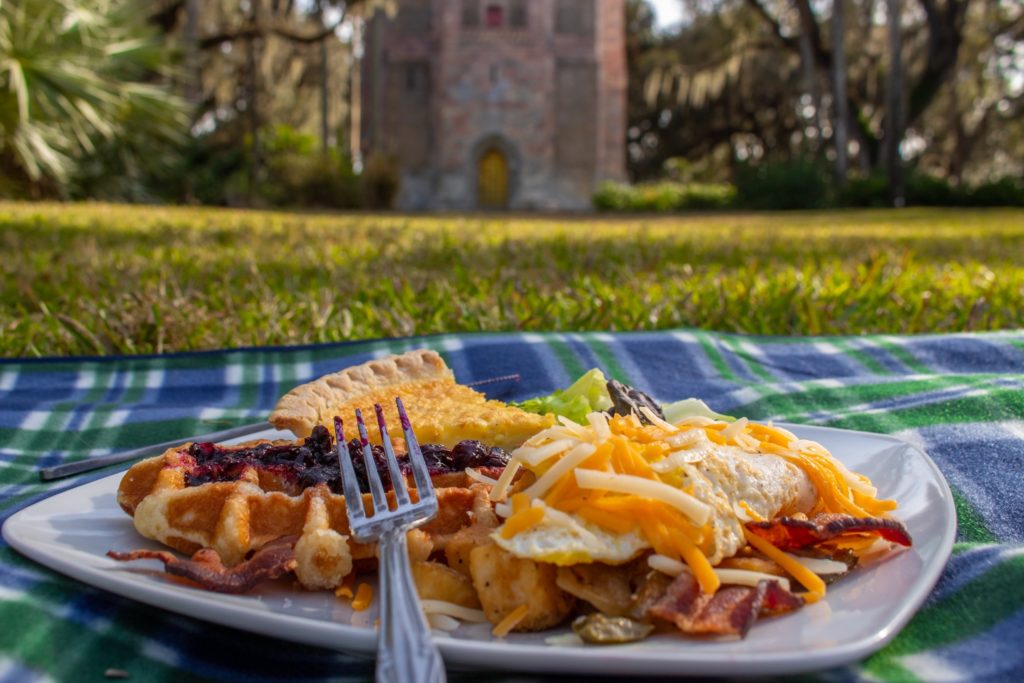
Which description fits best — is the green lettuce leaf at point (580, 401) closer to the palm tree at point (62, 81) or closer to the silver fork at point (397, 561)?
the silver fork at point (397, 561)

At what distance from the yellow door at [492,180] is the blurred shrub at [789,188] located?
1175 cm

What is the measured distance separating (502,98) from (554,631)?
3559 centimetres

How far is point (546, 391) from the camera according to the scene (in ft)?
9.41

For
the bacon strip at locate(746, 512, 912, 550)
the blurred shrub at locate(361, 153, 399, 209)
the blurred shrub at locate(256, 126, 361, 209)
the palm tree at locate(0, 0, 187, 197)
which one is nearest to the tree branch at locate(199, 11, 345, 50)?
the blurred shrub at locate(256, 126, 361, 209)

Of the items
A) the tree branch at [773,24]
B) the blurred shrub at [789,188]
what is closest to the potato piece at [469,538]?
the blurred shrub at [789,188]

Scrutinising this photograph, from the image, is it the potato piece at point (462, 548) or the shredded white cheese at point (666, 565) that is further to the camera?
the potato piece at point (462, 548)

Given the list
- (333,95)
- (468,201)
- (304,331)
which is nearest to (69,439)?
(304,331)

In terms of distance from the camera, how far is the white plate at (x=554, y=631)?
112 cm

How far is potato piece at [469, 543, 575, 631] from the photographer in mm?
1268

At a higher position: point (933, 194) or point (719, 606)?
point (933, 194)

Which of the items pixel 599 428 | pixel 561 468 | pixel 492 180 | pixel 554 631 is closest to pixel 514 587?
pixel 554 631

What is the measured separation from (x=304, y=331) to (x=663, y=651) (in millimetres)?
2986

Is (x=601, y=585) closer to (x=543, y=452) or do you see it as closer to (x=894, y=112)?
(x=543, y=452)

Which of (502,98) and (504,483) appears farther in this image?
(502,98)
